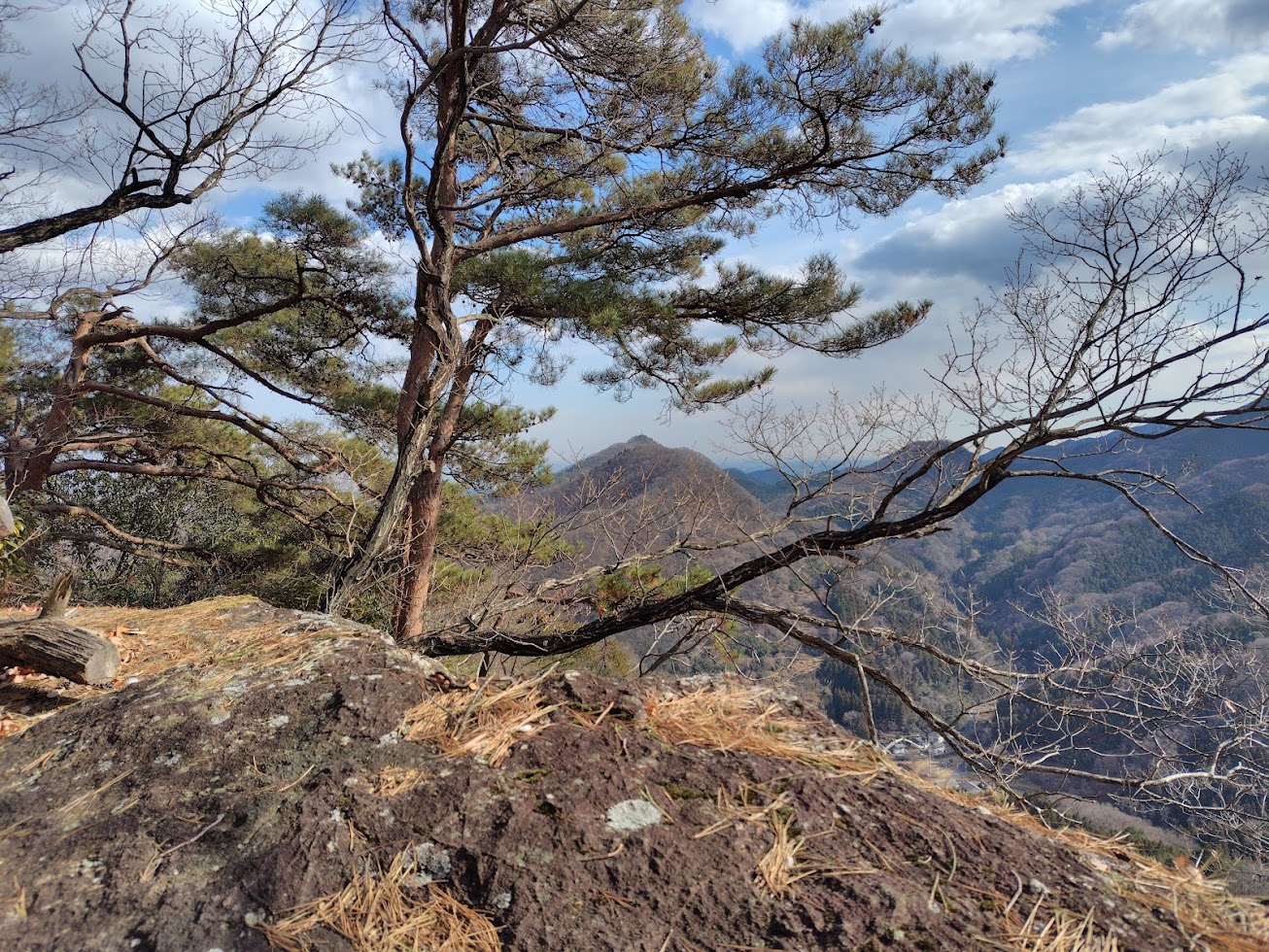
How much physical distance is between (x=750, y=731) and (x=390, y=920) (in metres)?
0.81

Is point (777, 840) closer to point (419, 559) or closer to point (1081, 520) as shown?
point (419, 559)

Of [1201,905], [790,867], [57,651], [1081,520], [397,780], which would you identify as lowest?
[1081,520]

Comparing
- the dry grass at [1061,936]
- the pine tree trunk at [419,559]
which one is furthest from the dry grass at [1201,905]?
the pine tree trunk at [419,559]

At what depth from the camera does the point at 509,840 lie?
110 cm

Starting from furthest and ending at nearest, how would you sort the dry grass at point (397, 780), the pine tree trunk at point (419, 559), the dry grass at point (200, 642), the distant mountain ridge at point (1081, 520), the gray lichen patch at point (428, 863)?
the pine tree trunk at point (419, 559) → the distant mountain ridge at point (1081, 520) → the dry grass at point (200, 642) → the dry grass at point (397, 780) → the gray lichen patch at point (428, 863)

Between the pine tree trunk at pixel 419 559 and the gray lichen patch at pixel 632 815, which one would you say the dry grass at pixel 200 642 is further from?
the pine tree trunk at pixel 419 559

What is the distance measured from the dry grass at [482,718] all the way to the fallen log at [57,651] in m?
1.38

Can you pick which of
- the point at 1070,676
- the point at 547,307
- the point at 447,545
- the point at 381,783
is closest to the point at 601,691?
the point at 381,783

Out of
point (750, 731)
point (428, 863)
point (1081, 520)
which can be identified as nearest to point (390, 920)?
point (428, 863)

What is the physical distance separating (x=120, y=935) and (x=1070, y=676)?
14.1 feet

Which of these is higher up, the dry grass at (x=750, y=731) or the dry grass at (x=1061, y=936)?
the dry grass at (x=750, y=731)

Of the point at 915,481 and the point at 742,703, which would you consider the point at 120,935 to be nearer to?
the point at 742,703

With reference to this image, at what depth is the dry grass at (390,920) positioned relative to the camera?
0.99 metres

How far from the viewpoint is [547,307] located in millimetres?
6531
